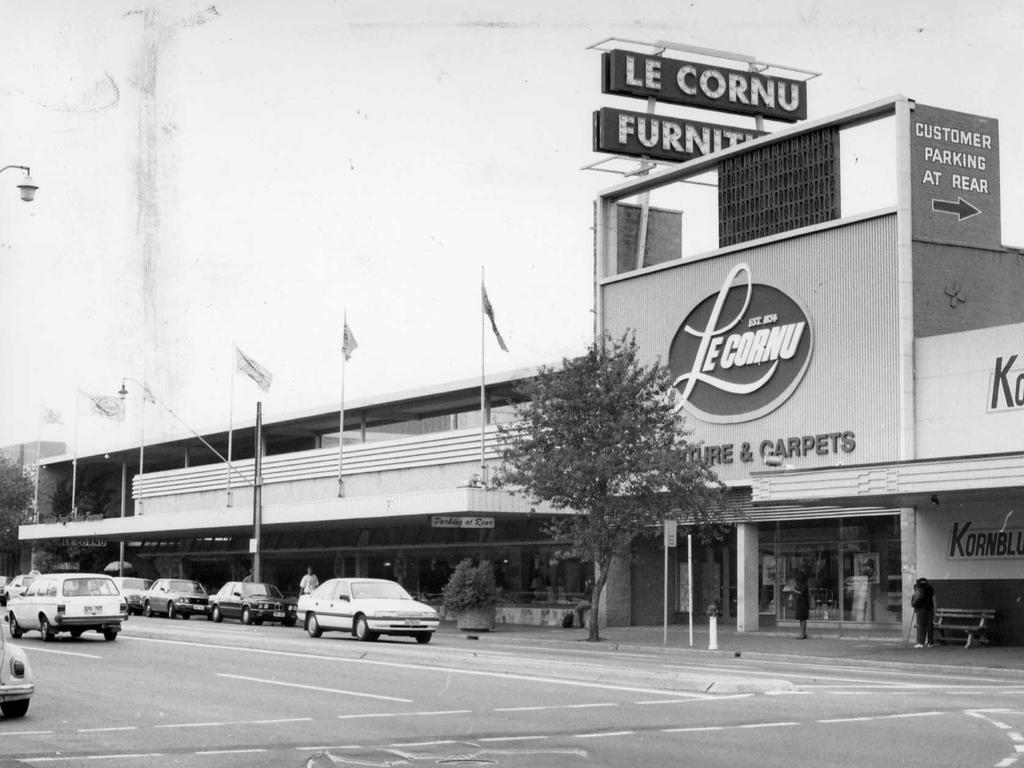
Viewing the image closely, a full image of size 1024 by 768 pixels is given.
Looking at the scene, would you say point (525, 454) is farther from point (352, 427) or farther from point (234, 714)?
point (352, 427)

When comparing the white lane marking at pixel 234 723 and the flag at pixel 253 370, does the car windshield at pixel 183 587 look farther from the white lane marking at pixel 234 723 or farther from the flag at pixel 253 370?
the white lane marking at pixel 234 723

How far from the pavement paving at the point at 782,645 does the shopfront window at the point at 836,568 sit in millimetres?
684

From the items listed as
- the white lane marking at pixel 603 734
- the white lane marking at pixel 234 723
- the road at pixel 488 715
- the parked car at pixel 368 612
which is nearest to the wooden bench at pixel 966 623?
the road at pixel 488 715

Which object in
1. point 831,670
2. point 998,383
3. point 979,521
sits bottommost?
point 831,670

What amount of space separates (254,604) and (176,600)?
5650 mm

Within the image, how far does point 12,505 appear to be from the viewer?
92.8 metres

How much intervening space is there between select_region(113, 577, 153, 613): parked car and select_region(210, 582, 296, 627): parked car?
6.01 meters

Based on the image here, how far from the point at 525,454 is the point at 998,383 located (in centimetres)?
1198

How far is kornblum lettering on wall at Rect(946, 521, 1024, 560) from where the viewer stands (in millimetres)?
34250

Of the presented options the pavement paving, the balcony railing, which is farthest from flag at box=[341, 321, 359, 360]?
the pavement paving

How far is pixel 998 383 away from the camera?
3447 centimetres

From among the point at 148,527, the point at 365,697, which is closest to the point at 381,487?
the point at 148,527

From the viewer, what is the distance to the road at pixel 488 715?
43.7 ft

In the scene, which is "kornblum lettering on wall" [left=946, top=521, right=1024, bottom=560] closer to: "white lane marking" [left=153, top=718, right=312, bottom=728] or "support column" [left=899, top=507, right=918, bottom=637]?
"support column" [left=899, top=507, right=918, bottom=637]
